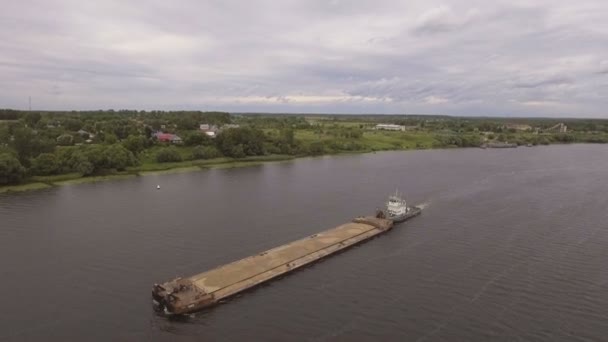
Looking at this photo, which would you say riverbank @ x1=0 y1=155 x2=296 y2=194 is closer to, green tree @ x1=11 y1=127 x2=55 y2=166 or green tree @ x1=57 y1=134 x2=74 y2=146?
green tree @ x1=11 y1=127 x2=55 y2=166

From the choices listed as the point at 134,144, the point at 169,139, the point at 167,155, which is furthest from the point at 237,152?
the point at 134,144

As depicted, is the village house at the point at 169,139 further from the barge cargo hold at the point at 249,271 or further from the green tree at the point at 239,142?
the barge cargo hold at the point at 249,271

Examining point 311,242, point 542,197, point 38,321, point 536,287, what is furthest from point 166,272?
point 542,197

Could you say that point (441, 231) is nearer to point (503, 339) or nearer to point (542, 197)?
point (503, 339)

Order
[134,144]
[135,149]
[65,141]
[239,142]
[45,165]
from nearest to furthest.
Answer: [45,165] < [134,144] < [135,149] < [65,141] < [239,142]

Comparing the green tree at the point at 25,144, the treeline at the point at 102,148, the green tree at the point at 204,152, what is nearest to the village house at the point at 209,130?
the treeline at the point at 102,148

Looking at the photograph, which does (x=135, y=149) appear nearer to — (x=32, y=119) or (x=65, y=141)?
(x=65, y=141)
